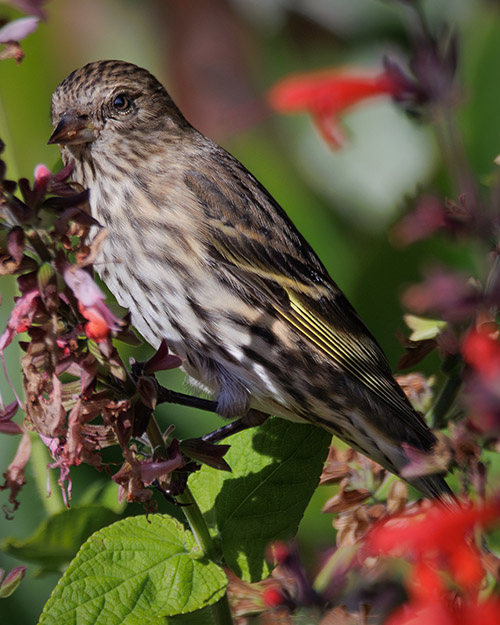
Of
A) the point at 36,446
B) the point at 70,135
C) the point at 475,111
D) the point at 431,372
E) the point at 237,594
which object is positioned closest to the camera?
the point at 237,594

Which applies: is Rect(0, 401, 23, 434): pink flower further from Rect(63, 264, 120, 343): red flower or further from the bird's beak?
the bird's beak

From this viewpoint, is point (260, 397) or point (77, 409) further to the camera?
point (260, 397)

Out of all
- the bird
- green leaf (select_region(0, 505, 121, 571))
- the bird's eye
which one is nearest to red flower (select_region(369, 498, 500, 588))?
green leaf (select_region(0, 505, 121, 571))

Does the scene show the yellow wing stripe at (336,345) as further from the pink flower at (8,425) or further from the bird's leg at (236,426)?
the pink flower at (8,425)

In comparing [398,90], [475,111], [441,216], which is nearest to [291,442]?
[441,216]

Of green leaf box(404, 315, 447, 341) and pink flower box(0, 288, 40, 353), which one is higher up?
pink flower box(0, 288, 40, 353)

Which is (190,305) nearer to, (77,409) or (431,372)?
(431,372)

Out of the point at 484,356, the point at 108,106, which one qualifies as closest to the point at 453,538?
the point at 484,356
